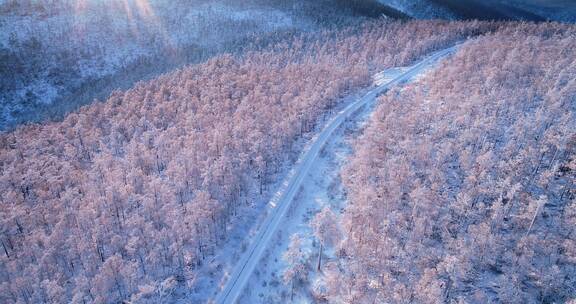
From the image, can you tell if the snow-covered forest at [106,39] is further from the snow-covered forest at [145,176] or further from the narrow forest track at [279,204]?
the narrow forest track at [279,204]

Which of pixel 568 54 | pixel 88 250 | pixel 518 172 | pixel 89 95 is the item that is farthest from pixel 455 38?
pixel 88 250

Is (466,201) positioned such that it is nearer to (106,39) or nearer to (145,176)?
(145,176)

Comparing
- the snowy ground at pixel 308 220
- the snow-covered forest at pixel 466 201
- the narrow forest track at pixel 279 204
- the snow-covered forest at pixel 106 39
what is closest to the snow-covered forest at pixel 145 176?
the narrow forest track at pixel 279 204

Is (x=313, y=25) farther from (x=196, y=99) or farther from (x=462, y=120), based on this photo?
(x=462, y=120)

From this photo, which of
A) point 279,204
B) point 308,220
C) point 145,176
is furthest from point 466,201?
point 145,176

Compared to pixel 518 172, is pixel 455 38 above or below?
above
